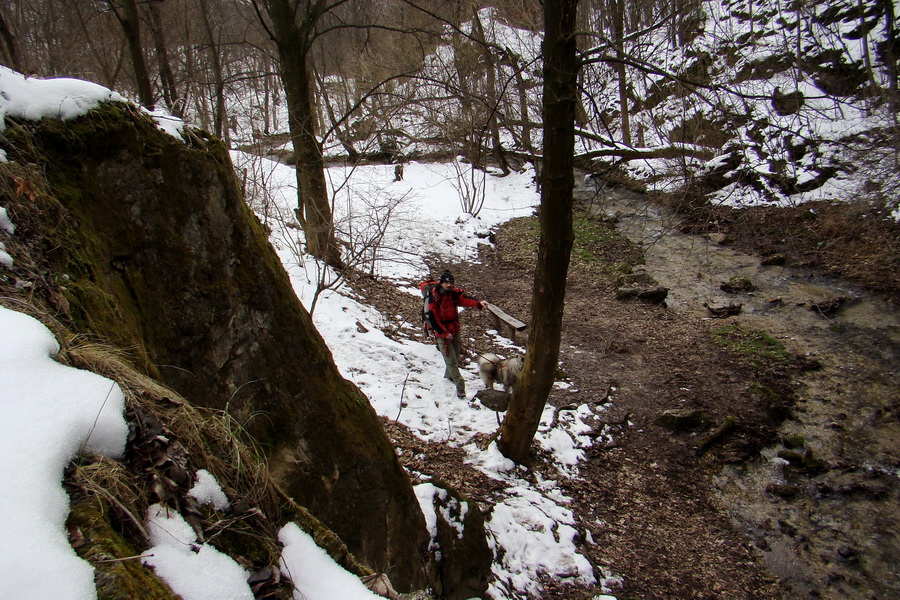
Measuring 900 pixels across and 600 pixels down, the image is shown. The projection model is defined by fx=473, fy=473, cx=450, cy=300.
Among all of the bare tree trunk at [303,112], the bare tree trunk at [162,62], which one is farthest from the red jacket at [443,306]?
the bare tree trunk at [162,62]

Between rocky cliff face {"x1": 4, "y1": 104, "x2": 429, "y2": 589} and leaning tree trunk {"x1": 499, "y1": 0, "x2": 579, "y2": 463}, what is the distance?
2416mm

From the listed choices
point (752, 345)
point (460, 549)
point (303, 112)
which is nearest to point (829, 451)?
point (752, 345)

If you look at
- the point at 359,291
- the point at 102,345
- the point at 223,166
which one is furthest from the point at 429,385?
the point at 102,345

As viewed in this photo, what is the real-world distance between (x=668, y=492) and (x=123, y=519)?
6.06m

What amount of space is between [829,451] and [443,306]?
5.60 metres

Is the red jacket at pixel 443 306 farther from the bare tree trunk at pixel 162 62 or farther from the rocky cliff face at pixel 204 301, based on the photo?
the bare tree trunk at pixel 162 62

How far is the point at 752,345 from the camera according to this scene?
899cm

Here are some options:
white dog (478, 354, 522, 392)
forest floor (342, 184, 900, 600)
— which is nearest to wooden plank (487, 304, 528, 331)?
forest floor (342, 184, 900, 600)

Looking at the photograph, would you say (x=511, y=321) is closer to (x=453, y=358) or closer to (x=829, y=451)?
(x=453, y=358)

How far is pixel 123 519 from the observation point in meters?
1.25

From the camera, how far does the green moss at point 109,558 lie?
1032mm

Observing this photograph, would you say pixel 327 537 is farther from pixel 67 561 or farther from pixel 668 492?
pixel 668 492

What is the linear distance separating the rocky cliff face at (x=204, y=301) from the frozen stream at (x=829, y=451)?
8.94 ft

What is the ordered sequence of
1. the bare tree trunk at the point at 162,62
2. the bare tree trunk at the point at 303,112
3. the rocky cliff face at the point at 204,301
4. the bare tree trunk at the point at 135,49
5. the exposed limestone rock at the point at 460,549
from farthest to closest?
1. the bare tree trunk at the point at 162,62
2. the bare tree trunk at the point at 303,112
3. the bare tree trunk at the point at 135,49
4. the exposed limestone rock at the point at 460,549
5. the rocky cliff face at the point at 204,301
